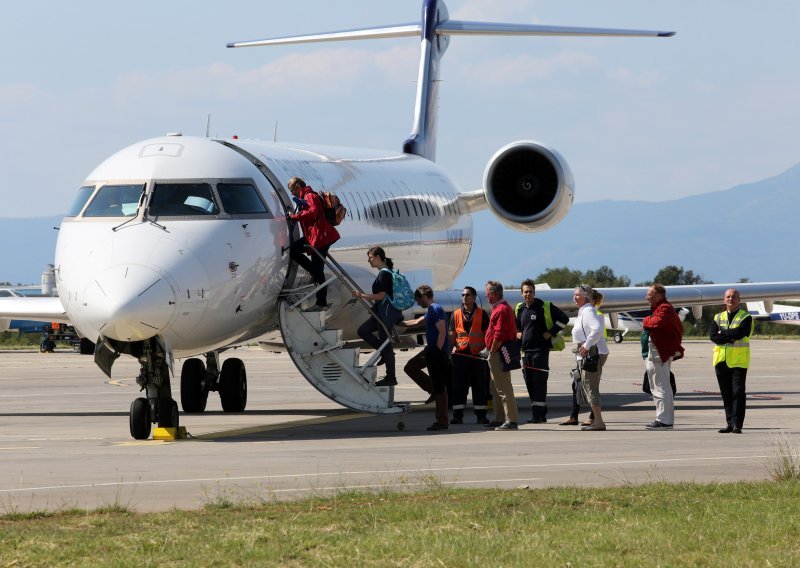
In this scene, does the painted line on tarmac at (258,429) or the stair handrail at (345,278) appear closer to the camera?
the painted line on tarmac at (258,429)

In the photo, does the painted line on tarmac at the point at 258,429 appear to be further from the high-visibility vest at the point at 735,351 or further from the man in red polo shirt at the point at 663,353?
the high-visibility vest at the point at 735,351

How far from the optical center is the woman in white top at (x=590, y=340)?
18281 mm

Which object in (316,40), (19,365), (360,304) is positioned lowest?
(19,365)

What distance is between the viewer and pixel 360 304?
2136 centimetres

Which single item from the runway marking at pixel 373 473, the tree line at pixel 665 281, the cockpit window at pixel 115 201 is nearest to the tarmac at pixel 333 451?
the runway marking at pixel 373 473

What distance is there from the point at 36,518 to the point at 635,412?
13162 mm

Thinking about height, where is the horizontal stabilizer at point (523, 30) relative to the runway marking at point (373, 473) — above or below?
above

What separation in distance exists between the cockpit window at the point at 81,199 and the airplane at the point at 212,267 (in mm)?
34

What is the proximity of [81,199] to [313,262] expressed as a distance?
3045mm

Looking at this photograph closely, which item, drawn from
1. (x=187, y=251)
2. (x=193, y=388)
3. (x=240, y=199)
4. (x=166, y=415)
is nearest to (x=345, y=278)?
(x=240, y=199)

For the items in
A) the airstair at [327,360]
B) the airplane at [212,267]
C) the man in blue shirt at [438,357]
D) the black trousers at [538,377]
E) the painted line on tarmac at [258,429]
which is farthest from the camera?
the black trousers at [538,377]

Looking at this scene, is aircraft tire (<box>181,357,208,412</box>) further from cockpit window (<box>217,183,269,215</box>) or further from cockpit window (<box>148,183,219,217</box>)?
cockpit window (<box>148,183,219,217</box>)

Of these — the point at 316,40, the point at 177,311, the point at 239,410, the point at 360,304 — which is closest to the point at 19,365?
the point at 316,40

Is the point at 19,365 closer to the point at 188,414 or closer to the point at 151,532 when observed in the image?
the point at 188,414
